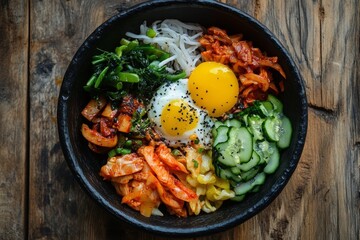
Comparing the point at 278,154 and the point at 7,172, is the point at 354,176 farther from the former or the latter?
the point at 7,172

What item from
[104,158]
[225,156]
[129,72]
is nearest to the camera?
[225,156]

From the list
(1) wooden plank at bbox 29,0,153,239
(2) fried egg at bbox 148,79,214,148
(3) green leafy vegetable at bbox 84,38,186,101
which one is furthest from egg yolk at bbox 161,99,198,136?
(1) wooden plank at bbox 29,0,153,239

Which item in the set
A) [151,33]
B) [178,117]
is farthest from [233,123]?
[151,33]

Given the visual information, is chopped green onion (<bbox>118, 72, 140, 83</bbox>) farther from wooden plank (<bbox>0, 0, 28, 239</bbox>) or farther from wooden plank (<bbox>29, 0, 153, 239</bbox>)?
wooden plank (<bbox>0, 0, 28, 239</bbox>)

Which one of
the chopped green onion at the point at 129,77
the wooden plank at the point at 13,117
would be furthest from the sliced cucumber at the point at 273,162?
the wooden plank at the point at 13,117

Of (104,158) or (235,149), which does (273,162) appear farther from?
(104,158)
